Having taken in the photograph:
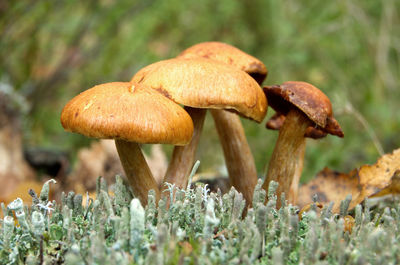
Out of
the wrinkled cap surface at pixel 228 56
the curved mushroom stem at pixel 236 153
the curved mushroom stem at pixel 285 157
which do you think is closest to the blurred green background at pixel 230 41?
the curved mushroom stem at pixel 236 153

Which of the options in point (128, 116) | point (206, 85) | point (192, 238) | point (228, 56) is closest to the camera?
point (192, 238)

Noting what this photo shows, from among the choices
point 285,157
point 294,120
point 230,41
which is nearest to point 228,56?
point 294,120

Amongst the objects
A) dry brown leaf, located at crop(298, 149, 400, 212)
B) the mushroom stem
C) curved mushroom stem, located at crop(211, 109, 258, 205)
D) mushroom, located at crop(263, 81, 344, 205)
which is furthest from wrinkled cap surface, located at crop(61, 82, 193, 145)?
dry brown leaf, located at crop(298, 149, 400, 212)

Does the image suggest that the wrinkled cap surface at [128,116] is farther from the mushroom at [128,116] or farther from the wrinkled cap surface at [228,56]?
the wrinkled cap surface at [228,56]

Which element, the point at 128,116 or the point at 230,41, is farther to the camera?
the point at 230,41

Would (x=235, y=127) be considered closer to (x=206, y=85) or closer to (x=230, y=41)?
(x=206, y=85)

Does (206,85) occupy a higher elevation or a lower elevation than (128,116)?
higher
